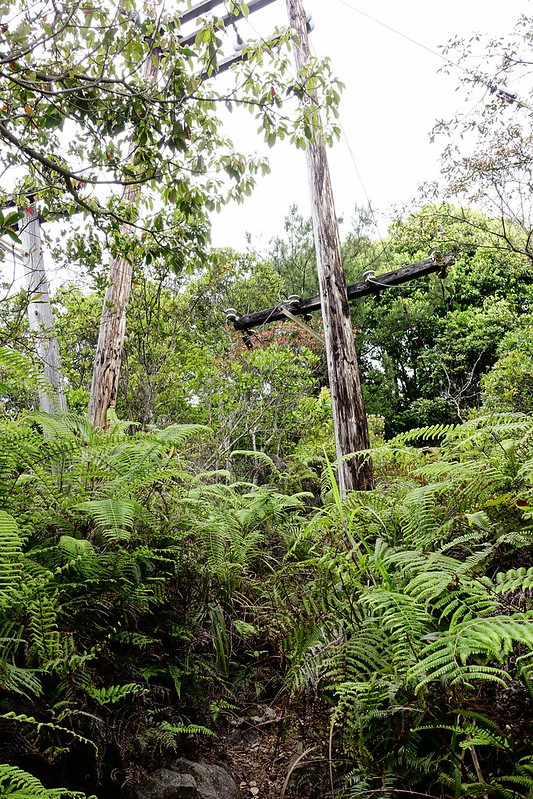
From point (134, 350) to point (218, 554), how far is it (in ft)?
15.2

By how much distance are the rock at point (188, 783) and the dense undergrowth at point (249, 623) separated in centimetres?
5

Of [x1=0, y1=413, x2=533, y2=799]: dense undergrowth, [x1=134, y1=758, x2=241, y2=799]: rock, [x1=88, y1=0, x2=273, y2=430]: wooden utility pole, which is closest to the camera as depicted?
[x1=0, y1=413, x2=533, y2=799]: dense undergrowth

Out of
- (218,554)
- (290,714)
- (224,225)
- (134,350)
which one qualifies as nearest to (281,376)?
(134,350)

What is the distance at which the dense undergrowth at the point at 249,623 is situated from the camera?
4.53 ft

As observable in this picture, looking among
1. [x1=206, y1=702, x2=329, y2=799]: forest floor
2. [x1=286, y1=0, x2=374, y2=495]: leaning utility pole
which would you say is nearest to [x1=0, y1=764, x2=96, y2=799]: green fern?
[x1=206, y1=702, x2=329, y2=799]: forest floor

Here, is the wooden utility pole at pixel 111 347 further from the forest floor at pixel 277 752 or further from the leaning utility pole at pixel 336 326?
the forest floor at pixel 277 752

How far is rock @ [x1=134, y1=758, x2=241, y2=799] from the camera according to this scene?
1.80 metres

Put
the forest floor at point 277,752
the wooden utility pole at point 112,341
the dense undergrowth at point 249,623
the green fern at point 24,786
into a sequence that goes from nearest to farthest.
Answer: the green fern at point 24,786 < the dense undergrowth at point 249,623 < the forest floor at point 277,752 < the wooden utility pole at point 112,341

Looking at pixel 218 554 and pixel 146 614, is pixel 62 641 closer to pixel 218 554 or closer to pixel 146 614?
pixel 146 614

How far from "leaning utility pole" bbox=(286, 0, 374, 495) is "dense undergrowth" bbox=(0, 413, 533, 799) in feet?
5.81

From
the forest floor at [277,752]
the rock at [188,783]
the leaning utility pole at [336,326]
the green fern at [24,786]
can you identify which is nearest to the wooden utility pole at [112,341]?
the leaning utility pole at [336,326]

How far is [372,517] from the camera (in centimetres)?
230

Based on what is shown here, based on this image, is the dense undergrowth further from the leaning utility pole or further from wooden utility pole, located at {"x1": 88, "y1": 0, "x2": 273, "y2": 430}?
wooden utility pole, located at {"x1": 88, "y1": 0, "x2": 273, "y2": 430}

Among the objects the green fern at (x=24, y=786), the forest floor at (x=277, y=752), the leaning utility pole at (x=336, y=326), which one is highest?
the leaning utility pole at (x=336, y=326)
